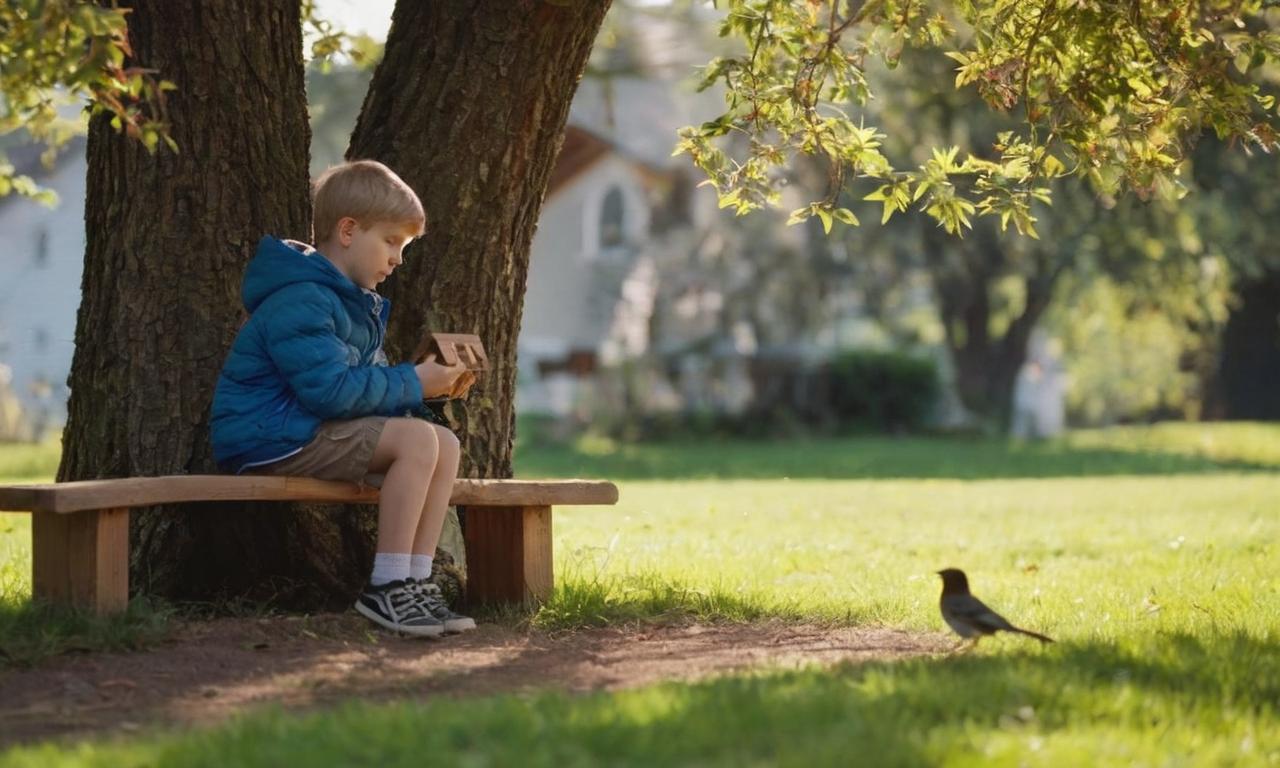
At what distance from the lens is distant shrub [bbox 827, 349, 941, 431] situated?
35062mm

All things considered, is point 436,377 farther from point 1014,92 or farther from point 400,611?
point 1014,92

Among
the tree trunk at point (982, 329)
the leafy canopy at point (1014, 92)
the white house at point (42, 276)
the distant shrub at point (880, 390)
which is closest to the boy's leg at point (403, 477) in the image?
the leafy canopy at point (1014, 92)

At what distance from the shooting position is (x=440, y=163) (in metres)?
6.99

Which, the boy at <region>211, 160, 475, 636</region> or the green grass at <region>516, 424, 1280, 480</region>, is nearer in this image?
the boy at <region>211, 160, 475, 636</region>

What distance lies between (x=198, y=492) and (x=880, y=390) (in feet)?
100

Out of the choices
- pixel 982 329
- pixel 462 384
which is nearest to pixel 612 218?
pixel 982 329

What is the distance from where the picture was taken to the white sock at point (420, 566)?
610cm

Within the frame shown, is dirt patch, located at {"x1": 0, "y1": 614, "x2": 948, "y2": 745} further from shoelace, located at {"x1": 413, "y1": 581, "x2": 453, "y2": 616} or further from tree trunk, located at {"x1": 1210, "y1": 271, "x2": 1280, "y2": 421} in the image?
tree trunk, located at {"x1": 1210, "y1": 271, "x2": 1280, "y2": 421}

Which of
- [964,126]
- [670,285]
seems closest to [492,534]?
[964,126]

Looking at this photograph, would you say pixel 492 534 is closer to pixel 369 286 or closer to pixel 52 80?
pixel 369 286

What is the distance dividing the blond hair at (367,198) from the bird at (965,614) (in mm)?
2233

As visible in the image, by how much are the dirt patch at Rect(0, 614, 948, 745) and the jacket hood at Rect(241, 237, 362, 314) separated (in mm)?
1193

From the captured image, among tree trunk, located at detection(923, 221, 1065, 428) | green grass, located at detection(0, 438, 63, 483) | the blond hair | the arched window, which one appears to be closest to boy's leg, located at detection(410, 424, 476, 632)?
the blond hair

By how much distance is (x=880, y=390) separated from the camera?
35.5 meters
